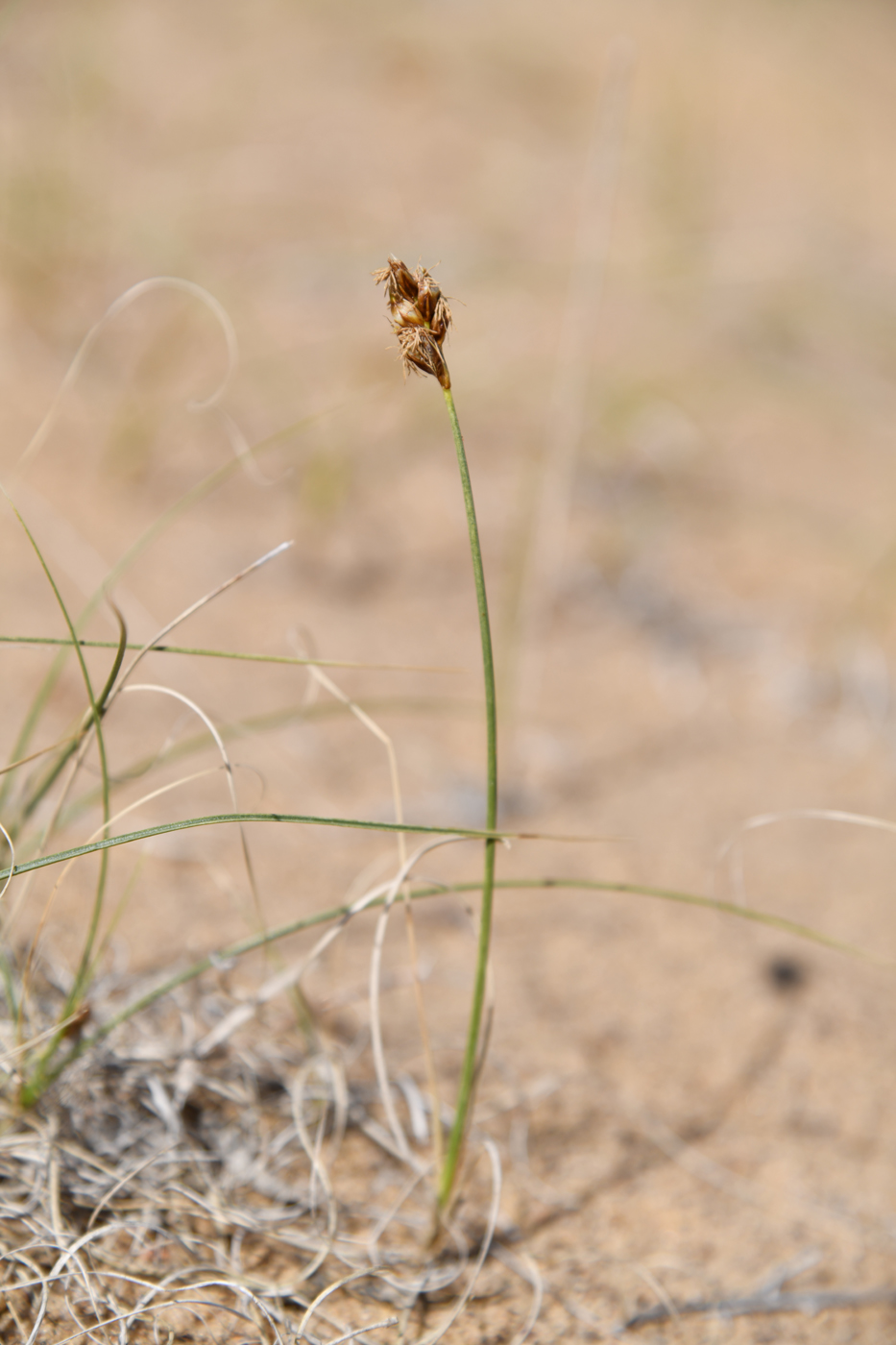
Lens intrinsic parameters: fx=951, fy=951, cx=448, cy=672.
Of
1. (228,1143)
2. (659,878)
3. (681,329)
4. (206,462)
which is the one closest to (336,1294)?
(228,1143)

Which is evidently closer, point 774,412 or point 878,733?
point 878,733

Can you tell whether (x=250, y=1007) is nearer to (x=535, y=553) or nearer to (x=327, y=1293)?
(x=327, y=1293)

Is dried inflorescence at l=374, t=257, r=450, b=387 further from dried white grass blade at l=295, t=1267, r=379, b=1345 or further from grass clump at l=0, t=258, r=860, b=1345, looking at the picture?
dried white grass blade at l=295, t=1267, r=379, b=1345

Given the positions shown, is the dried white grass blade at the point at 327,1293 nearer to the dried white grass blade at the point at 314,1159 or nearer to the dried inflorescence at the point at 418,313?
the dried white grass blade at the point at 314,1159

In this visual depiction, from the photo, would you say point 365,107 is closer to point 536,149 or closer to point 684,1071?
point 536,149

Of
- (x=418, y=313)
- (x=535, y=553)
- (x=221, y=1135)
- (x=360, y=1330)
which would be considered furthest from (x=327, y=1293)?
(x=535, y=553)

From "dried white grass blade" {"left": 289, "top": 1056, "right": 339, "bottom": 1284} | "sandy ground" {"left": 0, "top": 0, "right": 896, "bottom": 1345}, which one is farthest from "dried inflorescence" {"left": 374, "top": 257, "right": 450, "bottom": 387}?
"dried white grass blade" {"left": 289, "top": 1056, "right": 339, "bottom": 1284}
